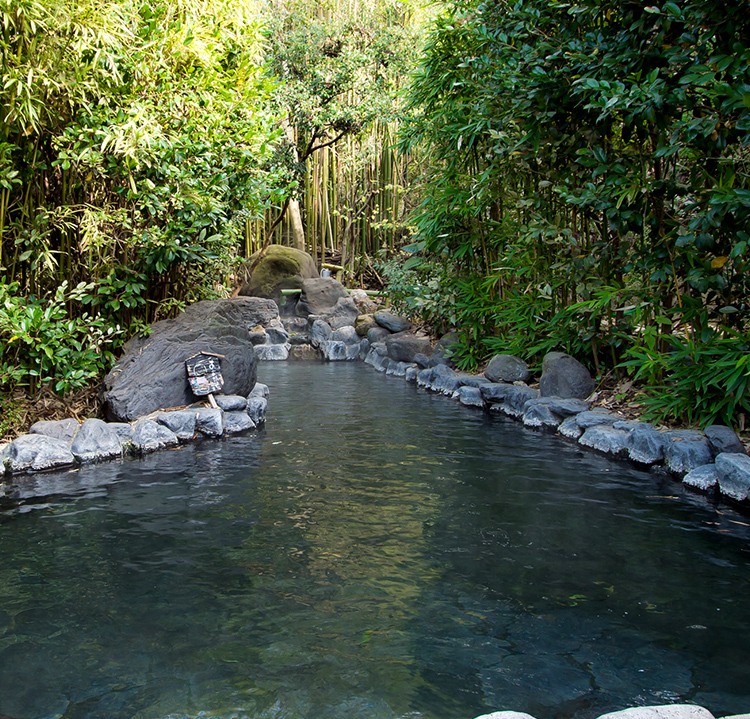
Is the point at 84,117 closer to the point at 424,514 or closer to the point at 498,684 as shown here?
the point at 424,514

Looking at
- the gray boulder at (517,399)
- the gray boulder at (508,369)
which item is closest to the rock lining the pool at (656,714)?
the gray boulder at (517,399)

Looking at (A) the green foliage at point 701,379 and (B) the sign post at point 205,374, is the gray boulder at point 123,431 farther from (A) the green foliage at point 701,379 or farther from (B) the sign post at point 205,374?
(A) the green foliage at point 701,379

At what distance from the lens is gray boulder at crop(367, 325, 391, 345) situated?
11398 millimetres

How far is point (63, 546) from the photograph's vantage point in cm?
328

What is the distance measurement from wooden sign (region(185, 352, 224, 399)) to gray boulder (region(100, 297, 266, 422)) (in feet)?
0.23

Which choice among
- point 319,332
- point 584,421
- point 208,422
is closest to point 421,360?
point 319,332

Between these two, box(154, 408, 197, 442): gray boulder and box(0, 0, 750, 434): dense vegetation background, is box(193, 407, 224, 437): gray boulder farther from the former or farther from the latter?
box(0, 0, 750, 434): dense vegetation background

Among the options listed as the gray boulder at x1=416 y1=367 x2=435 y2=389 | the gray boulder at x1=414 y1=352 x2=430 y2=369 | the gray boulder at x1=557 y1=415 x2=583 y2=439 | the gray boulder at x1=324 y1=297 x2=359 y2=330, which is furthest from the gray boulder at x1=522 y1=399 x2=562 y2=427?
the gray boulder at x1=324 y1=297 x2=359 y2=330

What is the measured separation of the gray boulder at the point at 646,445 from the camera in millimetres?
4641

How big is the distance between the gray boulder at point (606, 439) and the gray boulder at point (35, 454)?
12.3 feet

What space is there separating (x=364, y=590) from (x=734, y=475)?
2.38 m

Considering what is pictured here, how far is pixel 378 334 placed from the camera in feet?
37.6

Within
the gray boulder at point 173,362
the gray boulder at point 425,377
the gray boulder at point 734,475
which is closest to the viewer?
the gray boulder at point 734,475

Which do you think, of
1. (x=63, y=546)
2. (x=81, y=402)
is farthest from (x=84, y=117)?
(x=63, y=546)
